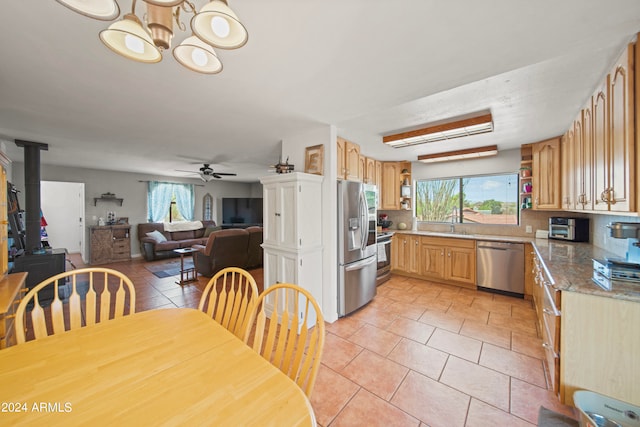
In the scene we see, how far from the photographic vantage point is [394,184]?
496 centimetres

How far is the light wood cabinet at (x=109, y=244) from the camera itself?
5770mm

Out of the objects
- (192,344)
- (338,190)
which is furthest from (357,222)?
(192,344)

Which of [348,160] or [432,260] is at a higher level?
[348,160]

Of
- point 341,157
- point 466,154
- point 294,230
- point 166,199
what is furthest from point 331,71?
point 166,199

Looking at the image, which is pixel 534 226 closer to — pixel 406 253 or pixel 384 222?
pixel 406 253

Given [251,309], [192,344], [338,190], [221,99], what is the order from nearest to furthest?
[192,344] < [251,309] < [221,99] < [338,190]

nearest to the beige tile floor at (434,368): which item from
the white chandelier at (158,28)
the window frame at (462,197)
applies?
the window frame at (462,197)

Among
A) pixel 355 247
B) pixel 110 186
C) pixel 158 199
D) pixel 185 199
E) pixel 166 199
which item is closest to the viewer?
pixel 355 247

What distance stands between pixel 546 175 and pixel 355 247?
293 centimetres

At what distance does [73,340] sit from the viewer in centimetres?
114

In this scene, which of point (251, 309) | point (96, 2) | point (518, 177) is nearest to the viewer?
point (96, 2)

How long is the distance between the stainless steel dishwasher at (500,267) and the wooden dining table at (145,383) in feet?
12.9

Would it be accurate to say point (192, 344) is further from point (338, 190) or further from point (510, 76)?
point (510, 76)

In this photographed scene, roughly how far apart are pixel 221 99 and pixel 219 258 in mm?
3331
